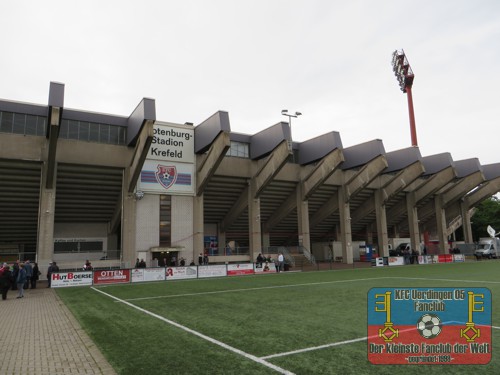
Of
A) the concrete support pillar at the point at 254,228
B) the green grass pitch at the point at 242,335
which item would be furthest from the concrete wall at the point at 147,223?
the green grass pitch at the point at 242,335

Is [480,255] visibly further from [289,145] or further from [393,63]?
[393,63]

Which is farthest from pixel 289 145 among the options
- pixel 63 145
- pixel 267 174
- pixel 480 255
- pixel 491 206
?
pixel 491 206

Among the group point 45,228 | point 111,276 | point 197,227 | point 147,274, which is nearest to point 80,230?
point 45,228

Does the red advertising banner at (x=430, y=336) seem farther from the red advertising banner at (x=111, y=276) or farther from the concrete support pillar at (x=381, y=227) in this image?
the concrete support pillar at (x=381, y=227)

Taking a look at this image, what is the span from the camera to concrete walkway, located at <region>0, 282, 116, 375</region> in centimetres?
685

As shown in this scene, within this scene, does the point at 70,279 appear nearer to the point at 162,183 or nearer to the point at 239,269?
the point at 239,269

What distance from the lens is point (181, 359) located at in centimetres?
702

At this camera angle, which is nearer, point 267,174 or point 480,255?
point 267,174

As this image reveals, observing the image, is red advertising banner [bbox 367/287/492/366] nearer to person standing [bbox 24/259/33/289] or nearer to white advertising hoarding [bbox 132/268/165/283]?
white advertising hoarding [bbox 132/268/165/283]

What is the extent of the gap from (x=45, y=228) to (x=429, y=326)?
31.1m

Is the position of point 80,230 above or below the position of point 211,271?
above

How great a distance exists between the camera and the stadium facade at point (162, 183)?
31781 mm

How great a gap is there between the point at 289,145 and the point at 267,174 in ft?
15.8

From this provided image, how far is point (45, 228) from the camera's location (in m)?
31.6
